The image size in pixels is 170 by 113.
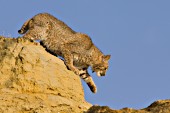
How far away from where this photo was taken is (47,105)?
1298 cm

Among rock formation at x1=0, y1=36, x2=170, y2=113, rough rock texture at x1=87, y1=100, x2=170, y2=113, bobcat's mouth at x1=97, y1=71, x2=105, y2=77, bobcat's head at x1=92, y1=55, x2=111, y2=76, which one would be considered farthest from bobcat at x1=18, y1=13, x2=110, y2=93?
rough rock texture at x1=87, y1=100, x2=170, y2=113

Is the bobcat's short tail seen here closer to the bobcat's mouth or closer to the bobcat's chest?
Answer: the bobcat's chest

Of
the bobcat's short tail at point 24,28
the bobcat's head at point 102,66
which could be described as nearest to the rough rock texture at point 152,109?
the bobcat's head at point 102,66

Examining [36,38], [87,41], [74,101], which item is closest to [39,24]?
[36,38]

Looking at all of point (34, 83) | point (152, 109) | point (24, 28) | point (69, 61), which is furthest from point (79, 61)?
Answer: point (152, 109)

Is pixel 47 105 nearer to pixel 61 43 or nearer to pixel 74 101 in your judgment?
pixel 74 101

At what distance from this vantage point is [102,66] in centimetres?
1961

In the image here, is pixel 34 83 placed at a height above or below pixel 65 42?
below

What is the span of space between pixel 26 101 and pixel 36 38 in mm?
5216

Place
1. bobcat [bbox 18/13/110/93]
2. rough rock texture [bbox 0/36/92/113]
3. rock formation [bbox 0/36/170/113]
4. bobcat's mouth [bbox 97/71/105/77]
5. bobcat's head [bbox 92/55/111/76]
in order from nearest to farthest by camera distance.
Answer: rock formation [bbox 0/36/170/113]
rough rock texture [bbox 0/36/92/113]
bobcat [bbox 18/13/110/93]
bobcat's head [bbox 92/55/111/76]
bobcat's mouth [bbox 97/71/105/77]

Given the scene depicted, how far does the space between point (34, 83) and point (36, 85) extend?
80 mm

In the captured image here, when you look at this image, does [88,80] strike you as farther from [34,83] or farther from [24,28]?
[34,83]

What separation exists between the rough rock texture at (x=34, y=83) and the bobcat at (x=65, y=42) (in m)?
2.87

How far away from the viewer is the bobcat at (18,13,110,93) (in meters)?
17.9
